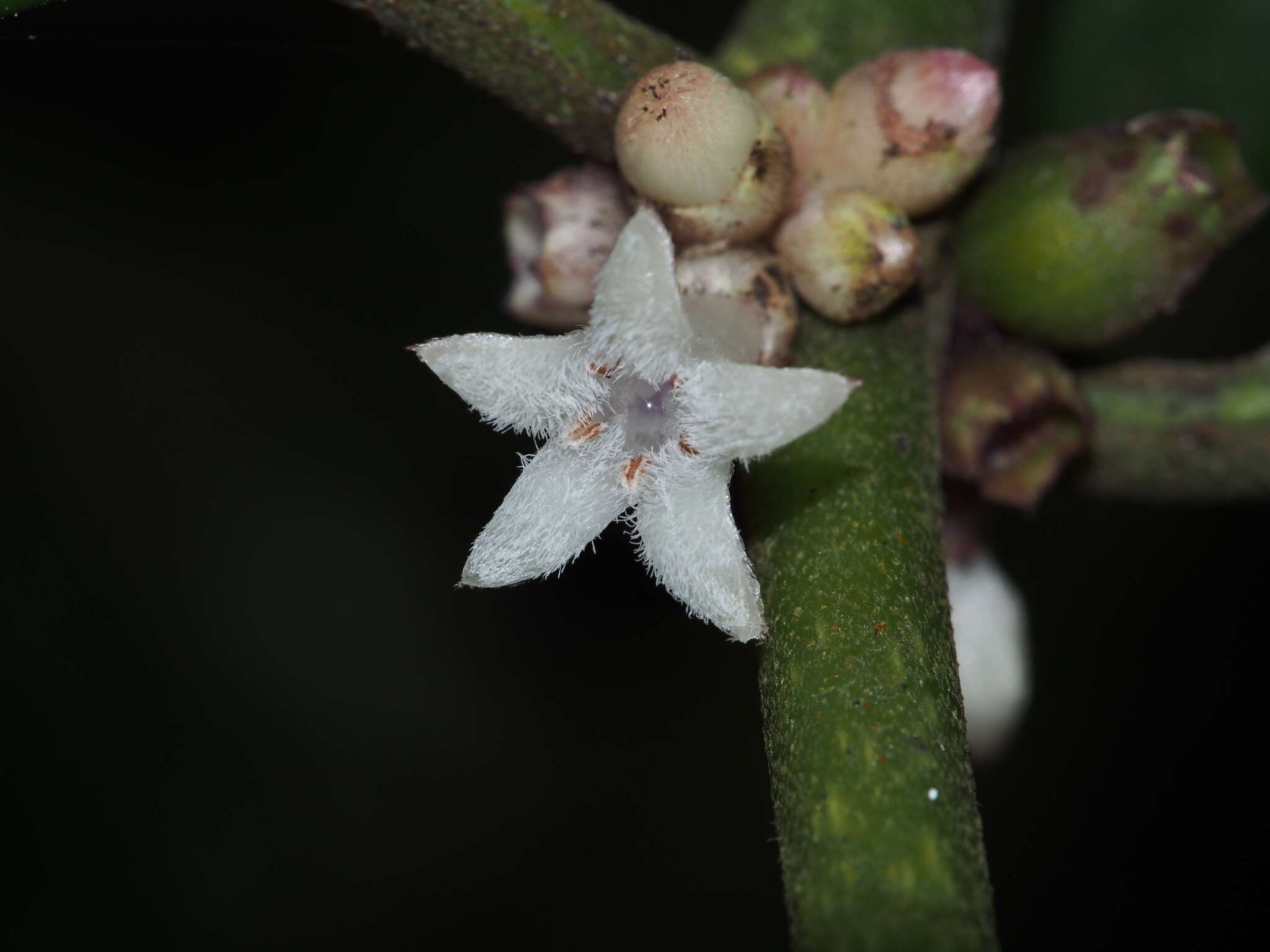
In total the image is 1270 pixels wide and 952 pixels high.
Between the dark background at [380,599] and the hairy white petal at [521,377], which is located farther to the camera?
the dark background at [380,599]

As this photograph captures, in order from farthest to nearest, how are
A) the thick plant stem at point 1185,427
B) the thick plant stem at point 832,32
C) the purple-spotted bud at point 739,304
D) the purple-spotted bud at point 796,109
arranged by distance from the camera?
1. the thick plant stem at point 1185,427
2. the thick plant stem at point 832,32
3. the purple-spotted bud at point 796,109
4. the purple-spotted bud at point 739,304

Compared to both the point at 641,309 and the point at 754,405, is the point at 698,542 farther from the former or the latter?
the point at 641,309

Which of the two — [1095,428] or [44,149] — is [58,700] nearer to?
[44,149]

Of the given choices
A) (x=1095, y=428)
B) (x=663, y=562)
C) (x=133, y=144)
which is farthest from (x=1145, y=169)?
(x=133, y=144)

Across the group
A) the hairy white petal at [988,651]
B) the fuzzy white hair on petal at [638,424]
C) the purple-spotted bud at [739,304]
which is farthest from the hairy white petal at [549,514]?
the hairy white petal at [988,651]

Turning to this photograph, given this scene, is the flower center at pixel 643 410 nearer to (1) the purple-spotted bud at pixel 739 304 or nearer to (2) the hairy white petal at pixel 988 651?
(1) the purple-spotted bud at pixel 739 304

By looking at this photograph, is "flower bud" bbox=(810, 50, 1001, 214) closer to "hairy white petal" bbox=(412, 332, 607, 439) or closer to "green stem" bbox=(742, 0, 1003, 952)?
"green stem" bbox=(742, 0, 1003, 952)

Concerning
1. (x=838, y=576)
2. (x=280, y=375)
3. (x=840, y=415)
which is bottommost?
(x=838, y=576)

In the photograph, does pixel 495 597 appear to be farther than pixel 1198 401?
Yes
